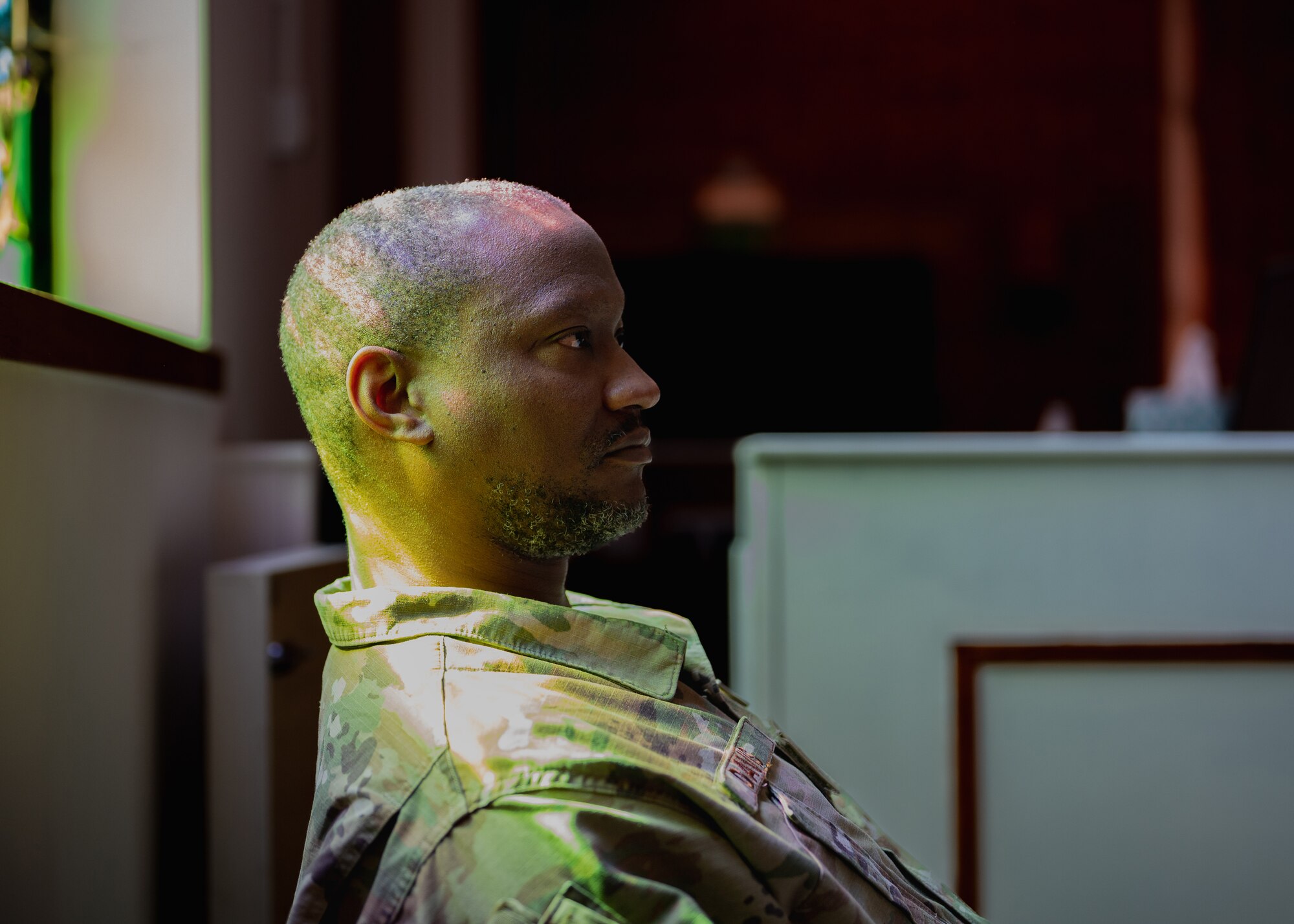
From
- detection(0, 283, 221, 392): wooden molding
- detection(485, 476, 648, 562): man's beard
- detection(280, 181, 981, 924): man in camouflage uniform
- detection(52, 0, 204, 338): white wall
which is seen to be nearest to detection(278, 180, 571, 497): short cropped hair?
detection(280, 181, 981, 924): man in camouflage uniform

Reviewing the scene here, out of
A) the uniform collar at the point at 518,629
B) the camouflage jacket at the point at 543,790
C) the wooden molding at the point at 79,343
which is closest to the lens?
the camouflage jacket at the point at 543,790

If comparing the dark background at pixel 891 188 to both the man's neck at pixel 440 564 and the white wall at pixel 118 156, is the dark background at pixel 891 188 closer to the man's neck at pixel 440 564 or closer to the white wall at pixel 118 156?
the white wall at pixel 118 156

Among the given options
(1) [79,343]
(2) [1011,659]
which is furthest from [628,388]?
(2) [1011,659]

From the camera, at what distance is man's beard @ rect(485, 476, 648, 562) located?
2.52 ft

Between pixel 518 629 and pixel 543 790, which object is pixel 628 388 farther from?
pixel 543 790

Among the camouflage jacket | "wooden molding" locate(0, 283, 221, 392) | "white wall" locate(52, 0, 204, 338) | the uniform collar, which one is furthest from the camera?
"white wall" locate(52, 0, 204, 338)

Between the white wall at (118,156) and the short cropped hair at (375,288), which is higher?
the white wall at (118,156)

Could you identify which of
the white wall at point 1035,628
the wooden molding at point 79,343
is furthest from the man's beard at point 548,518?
the white wall at point 1035,628

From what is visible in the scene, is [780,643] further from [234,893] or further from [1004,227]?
[1004,227]

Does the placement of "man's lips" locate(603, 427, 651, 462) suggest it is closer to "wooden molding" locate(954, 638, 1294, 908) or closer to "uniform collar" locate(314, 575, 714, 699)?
"uniform collar" locate(314, 575, 714, 699)

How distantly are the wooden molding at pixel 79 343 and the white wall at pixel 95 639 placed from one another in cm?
2

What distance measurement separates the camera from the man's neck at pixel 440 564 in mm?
793

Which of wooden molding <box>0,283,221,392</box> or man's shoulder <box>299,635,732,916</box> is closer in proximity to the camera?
man's shoulder <box>299,635,732,916</box>

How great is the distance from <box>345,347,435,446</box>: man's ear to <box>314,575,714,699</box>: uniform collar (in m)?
0.11
